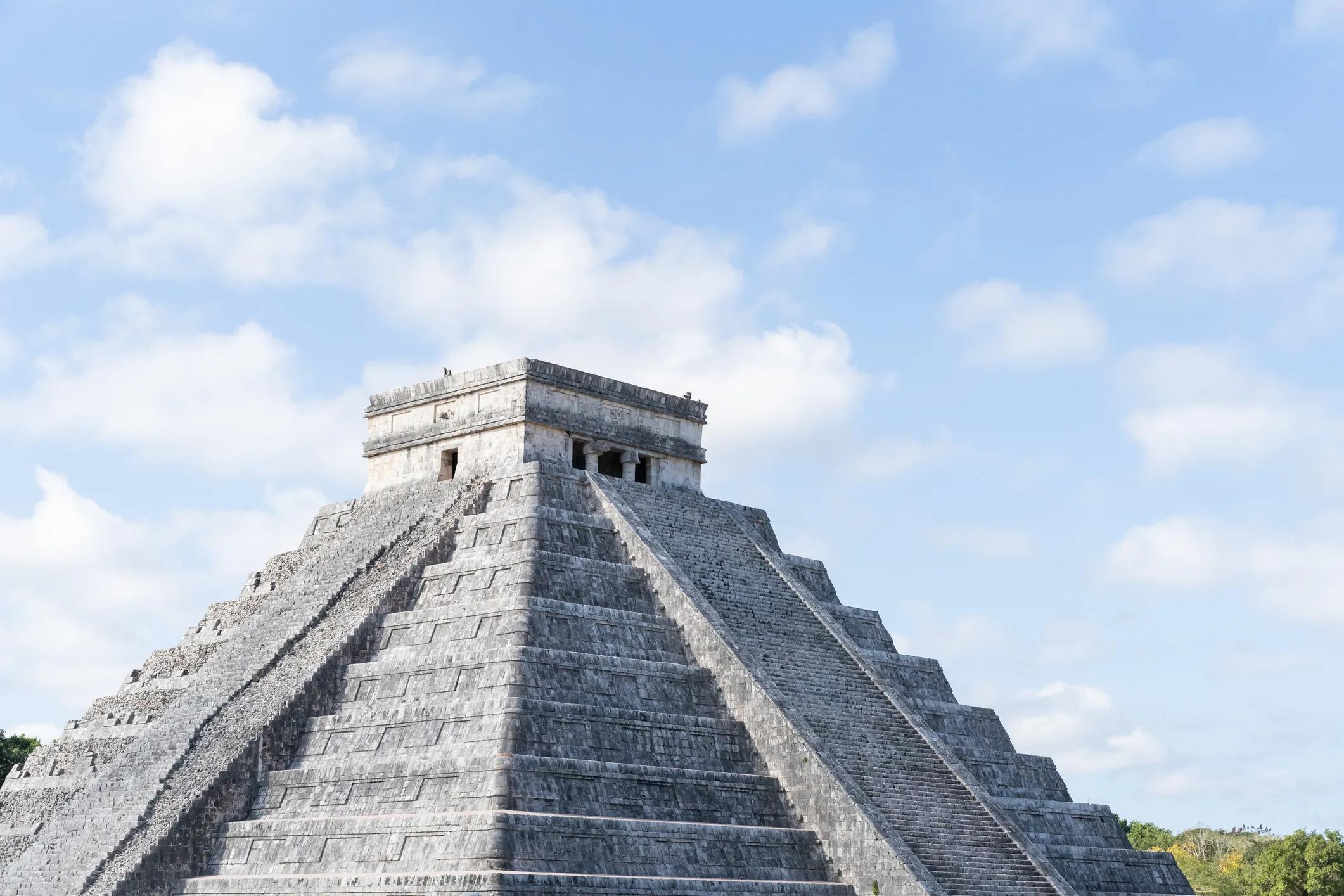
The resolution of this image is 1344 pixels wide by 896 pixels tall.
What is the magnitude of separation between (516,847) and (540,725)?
2.11 metres

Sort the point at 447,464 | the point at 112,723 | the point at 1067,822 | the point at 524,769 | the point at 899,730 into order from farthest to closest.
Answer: the point at 447,464
the point at 112,723
the point at 1067,822
the point at 899,730
the point at 524,769

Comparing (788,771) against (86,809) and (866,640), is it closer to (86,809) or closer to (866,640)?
(866,640)

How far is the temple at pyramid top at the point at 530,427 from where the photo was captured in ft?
86.0

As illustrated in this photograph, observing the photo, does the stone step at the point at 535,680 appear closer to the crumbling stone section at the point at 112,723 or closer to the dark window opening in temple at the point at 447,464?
the crumbling stone section at the point at 112,723

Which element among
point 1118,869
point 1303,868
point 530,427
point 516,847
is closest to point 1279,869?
point 1303,868

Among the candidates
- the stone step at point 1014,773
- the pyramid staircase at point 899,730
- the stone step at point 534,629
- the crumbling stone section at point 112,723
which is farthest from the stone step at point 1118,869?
the crumbling stone section at point 112,723

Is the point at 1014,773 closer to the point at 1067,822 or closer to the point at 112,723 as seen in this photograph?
the point at 1067,822

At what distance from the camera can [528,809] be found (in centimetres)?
1864

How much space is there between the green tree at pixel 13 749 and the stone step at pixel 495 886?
20416 mm

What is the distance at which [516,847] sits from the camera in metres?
17.9

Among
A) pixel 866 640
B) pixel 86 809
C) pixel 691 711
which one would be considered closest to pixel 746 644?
pixel 691 711

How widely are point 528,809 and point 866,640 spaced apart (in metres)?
8.86

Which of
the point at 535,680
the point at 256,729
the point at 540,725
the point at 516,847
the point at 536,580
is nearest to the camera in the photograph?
the point at 516,847

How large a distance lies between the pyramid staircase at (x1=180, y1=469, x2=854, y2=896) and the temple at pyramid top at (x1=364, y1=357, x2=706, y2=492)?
3024mm
